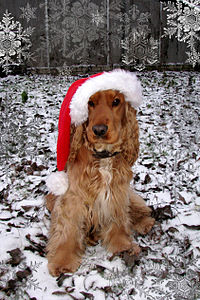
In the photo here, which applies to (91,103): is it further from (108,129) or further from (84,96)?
(108,129)

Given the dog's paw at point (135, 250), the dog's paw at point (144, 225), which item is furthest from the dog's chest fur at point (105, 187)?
the dog's paw at point (144, 225)

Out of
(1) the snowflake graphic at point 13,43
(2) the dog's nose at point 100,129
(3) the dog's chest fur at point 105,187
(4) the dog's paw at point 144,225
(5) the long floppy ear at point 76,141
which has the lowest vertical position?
(4) the dog's paw at point 144,225

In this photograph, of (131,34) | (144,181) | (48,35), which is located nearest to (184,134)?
(144,181)

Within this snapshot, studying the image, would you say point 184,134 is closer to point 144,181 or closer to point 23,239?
point 144,181

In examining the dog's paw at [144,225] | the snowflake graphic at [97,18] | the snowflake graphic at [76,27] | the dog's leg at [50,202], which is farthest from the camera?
the snowflake graphic at [97,18]

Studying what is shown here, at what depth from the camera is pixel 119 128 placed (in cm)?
219

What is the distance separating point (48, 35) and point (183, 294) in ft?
25.9

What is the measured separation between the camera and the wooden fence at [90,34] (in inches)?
319

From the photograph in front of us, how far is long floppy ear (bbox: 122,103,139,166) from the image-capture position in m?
2.31

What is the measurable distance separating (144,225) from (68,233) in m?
0.72

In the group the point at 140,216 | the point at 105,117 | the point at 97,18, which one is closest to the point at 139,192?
the point at 140,216

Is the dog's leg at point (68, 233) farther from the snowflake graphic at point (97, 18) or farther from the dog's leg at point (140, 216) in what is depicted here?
the snowflake graphic at point (97, 18)

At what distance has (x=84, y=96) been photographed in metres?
2.09

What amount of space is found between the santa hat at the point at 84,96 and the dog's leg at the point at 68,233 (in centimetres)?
32
